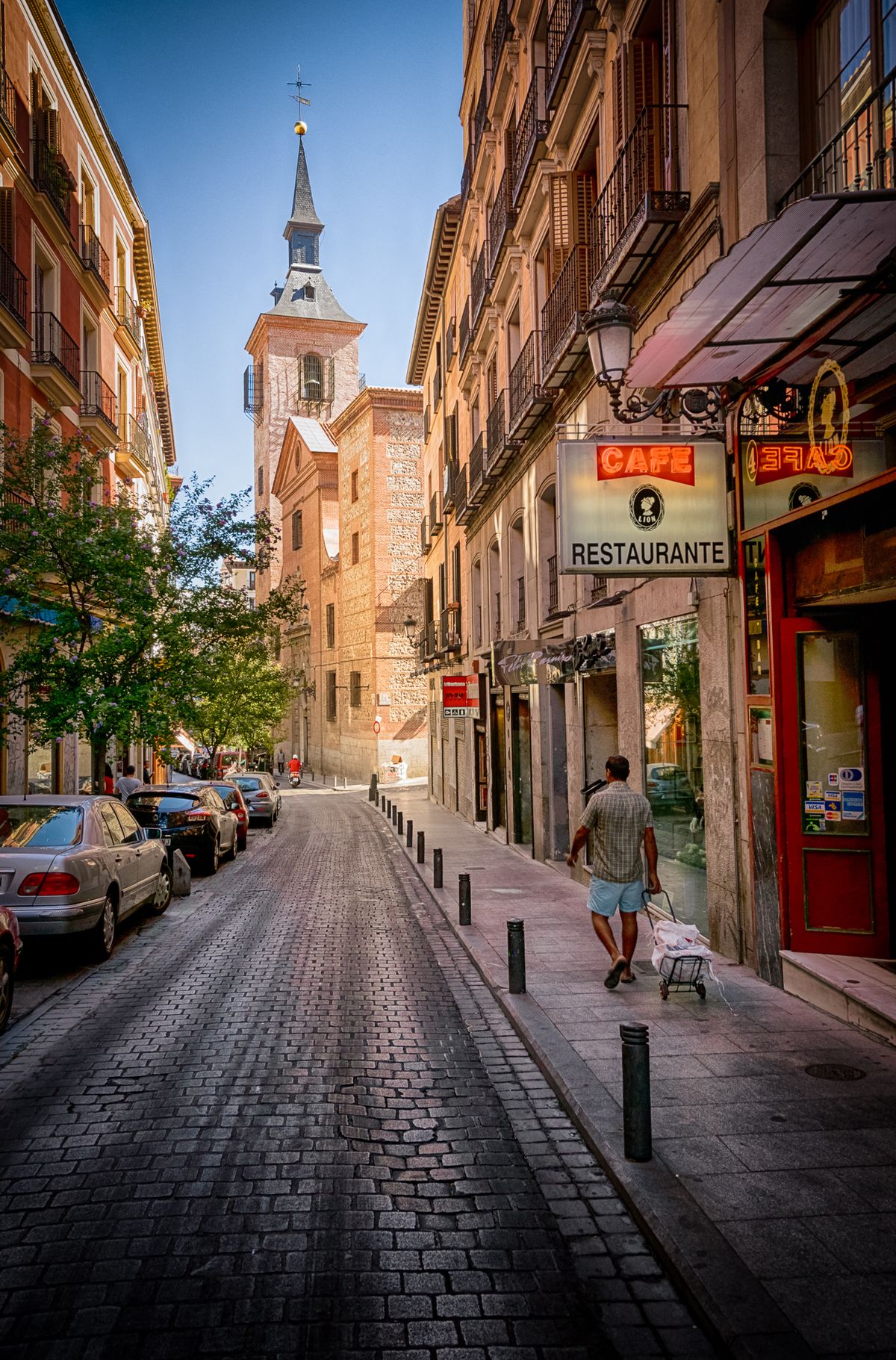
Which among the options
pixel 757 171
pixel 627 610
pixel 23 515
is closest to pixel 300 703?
pixel 23 515

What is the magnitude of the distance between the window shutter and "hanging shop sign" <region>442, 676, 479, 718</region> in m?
12.4

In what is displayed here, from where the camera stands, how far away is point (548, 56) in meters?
15.5

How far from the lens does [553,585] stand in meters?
16.2

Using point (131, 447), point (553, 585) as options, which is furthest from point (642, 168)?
point (131, 447)

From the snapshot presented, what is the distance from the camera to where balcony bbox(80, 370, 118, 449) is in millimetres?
23547

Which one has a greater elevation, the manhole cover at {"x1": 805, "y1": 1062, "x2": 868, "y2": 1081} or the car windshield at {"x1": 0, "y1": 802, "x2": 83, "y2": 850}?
the car windshield at {"x1": 0, "y1": 802, "x2": 83, "y2": 850}

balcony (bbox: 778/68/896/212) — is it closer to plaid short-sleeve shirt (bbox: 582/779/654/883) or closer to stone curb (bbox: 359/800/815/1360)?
plaid short-sleeve shirt (bbox: 582/779/654/883)

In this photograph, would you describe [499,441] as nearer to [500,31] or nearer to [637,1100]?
[500,31]

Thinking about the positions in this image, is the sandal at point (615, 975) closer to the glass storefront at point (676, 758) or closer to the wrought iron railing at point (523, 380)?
the glass storefront at point (676, 758)

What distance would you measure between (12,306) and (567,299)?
11021 millimetres

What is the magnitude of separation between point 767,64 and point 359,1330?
28.9ft

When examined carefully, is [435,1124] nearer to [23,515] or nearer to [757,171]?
[757,171]

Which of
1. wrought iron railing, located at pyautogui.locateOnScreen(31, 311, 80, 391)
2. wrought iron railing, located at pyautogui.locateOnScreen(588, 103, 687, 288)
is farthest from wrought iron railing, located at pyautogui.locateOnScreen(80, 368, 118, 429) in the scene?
wrought iron railing, located at pyautogui.locateOnScreen(588, 103, 687, 288)

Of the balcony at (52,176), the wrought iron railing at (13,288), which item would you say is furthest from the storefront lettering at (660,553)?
the balcony at (52,176)
